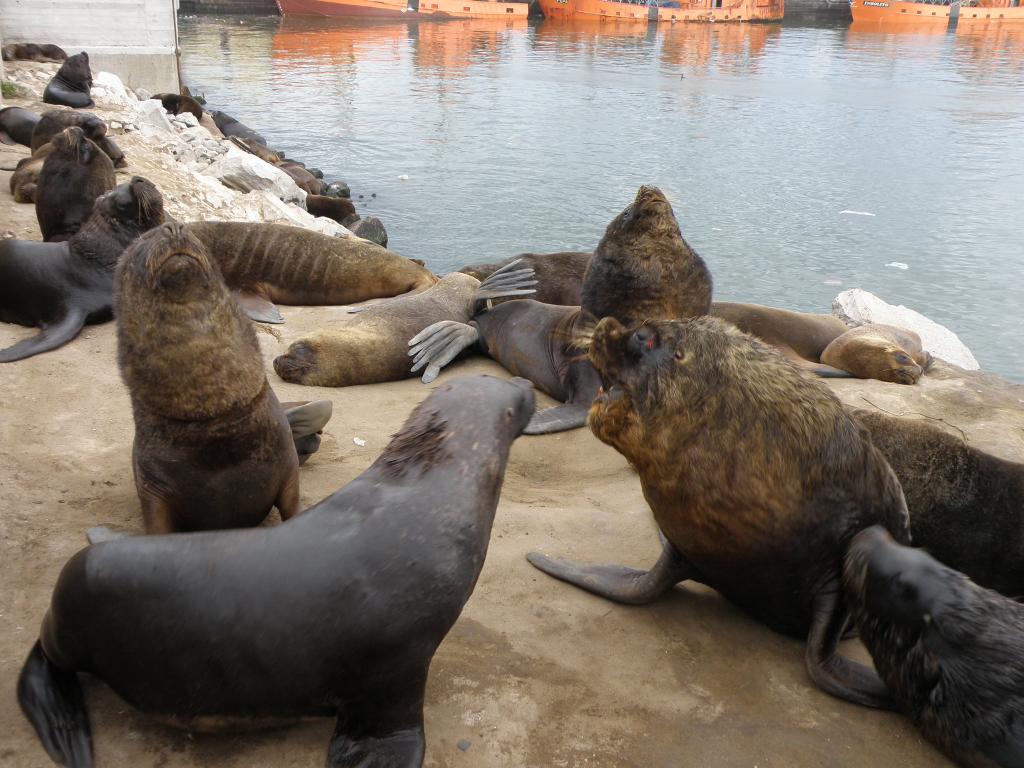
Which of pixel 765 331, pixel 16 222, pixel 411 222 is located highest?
pixel 16 222

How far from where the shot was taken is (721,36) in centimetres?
4750

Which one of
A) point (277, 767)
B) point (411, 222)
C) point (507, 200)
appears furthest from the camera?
point (507, 200)

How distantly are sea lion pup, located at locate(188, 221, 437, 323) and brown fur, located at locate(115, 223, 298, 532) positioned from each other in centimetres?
450

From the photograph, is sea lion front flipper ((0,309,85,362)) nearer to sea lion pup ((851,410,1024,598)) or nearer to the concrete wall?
sea lion pup ((851,410,1024,598))

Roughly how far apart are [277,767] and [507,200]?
15075mm

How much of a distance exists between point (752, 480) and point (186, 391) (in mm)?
1899

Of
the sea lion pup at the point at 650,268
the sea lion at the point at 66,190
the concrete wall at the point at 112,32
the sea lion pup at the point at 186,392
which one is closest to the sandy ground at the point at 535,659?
the sea lion pup at the point at 186,392

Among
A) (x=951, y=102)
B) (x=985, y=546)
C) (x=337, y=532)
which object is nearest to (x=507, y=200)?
(x=985, y=546)

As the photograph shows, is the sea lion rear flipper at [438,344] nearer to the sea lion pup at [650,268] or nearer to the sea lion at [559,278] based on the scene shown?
the sea lion at [559,278]

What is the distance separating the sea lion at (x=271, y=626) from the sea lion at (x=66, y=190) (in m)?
5.63

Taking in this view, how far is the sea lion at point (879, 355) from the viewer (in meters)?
6.74

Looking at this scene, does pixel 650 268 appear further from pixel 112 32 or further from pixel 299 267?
pixel 112 32

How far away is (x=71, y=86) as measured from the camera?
541 inches

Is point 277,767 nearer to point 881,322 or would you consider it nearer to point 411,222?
point 881,322
